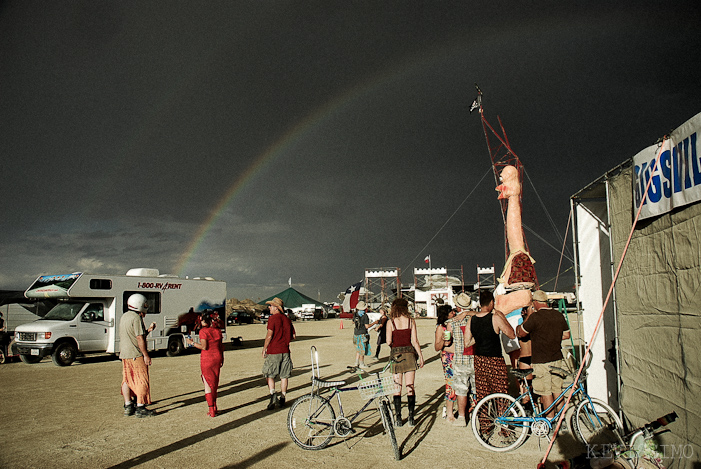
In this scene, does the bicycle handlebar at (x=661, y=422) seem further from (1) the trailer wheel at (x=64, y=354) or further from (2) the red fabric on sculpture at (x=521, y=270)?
(1) the trailer wheel at (x=64, y=354)

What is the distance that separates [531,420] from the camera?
540 centimetres

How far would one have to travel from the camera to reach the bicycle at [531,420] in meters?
5.42

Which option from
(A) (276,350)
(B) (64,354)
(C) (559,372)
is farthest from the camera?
(B) (64,354)

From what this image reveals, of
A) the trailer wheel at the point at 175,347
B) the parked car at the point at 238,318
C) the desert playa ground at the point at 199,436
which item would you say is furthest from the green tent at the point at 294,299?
the desert playa ground at the point at 199,436

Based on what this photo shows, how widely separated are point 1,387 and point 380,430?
9.32m

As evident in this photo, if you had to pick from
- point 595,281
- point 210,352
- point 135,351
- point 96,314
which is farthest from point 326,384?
point 96,314

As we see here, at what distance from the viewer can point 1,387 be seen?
34.6 ft

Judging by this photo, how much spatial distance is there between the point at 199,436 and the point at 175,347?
1165cm

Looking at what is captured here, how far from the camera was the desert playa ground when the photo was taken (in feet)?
17.4

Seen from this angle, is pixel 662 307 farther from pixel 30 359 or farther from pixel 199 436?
pixel 30 359

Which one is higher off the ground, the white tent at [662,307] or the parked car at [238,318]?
the white tent at [662,307]

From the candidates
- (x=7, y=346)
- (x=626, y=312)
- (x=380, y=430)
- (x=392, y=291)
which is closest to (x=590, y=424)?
(x=626, y=312)

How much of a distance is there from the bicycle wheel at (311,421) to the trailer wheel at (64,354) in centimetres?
1172

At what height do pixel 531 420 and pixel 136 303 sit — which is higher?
pixel 136 303
